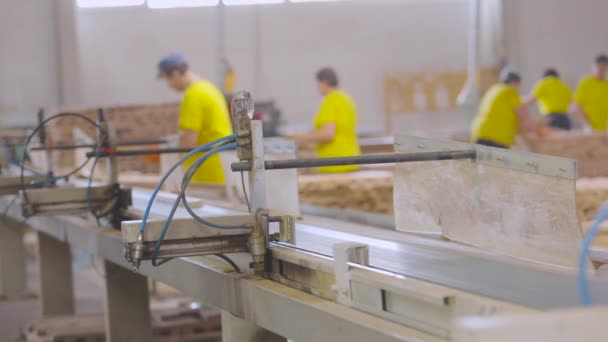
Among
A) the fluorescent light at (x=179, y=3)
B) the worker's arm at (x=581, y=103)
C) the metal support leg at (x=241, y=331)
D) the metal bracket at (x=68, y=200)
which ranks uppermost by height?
the fluorescent light at (x=179, y=3)

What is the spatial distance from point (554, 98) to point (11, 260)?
685 centimetres

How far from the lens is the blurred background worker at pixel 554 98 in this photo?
11281 mm

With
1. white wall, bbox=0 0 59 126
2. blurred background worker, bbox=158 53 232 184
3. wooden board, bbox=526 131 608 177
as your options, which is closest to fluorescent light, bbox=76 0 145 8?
white wall, bbox=0 0 59 126

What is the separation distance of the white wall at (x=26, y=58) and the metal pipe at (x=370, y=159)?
10783mm

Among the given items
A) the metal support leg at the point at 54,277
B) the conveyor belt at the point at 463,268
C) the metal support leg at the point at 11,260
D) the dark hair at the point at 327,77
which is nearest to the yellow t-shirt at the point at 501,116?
the dark hair at the point at 327,77

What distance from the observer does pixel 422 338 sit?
6.82 ft

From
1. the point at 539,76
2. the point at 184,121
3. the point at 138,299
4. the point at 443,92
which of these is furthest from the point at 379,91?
the point at 138,299

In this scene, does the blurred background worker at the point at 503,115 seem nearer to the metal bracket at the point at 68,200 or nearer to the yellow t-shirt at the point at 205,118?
the yellow t-shirt at the point at 205,118

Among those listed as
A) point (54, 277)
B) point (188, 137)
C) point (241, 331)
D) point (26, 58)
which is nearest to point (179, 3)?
point (26, 58)

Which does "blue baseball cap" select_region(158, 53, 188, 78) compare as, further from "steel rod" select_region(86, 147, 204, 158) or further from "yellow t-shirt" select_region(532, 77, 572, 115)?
"yellow t-shirt" select_region(532, 77, 572, 115)

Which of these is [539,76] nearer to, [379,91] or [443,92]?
[443,92]

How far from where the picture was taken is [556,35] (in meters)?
15.4

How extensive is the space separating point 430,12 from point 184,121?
10601 millimetres

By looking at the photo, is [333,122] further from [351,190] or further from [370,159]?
[370,159]
